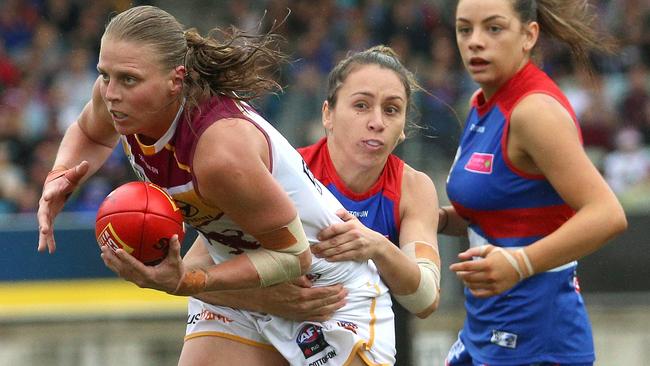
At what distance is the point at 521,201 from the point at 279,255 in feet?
3.62

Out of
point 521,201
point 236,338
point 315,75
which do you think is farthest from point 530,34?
point 315,75

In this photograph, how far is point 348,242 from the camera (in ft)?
13.8

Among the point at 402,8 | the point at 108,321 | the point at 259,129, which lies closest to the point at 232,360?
the point at 259,129

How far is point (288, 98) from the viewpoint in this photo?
12508 mm

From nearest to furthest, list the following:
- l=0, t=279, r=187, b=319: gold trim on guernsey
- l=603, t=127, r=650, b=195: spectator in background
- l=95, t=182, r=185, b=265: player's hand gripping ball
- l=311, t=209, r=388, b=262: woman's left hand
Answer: l=95, t=182, r=185, b=265: player's hand gripping ball < l=311, t=209, r=388, b=262: woman's left hand < l=0, t=279, r=187, b=319: gold trim on guernsey < l=603, t=127, r=650, b=195: spectator in background

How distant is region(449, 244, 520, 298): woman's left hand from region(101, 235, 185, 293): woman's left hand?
1.07 metres

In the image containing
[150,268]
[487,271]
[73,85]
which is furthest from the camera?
[73,85]

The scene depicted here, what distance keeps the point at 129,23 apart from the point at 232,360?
1433 millimetres

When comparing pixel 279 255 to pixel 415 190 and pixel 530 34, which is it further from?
pixel 530 34

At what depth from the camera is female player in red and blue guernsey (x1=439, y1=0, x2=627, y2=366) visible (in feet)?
13.6

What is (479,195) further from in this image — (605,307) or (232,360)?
(605,307)

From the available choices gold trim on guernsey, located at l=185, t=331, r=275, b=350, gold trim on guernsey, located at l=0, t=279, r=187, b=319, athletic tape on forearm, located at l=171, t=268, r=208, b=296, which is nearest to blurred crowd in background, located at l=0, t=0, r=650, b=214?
gold trim on guernsey, located at l=0, t=279, r=187, b=319

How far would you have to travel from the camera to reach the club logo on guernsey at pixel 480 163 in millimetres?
4508

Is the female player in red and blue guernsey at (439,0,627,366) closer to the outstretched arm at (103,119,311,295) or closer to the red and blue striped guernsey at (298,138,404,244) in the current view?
the red and blue striped guernsey at (298,138,404,244)
